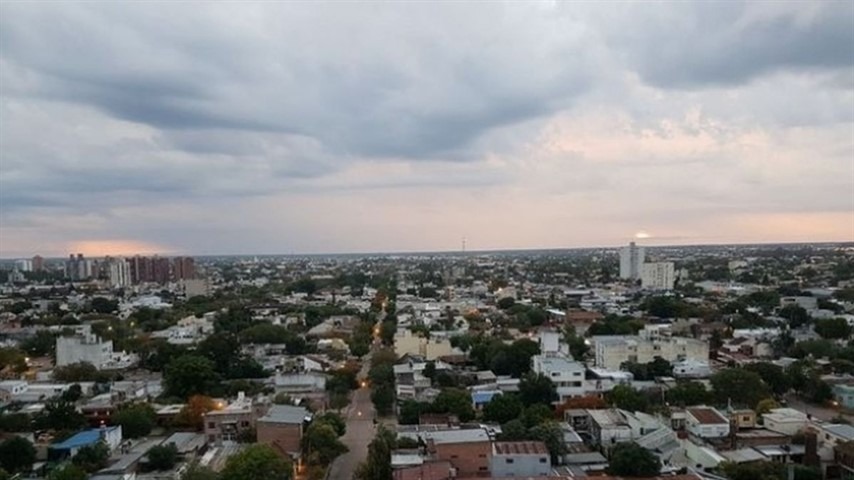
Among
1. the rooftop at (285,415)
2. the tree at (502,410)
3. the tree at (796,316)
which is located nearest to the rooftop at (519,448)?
the tree at (502,410)

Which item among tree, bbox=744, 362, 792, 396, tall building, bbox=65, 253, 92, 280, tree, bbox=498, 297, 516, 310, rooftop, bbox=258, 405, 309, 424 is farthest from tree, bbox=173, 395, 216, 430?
tall building, bbox=65, 253, 92, 280

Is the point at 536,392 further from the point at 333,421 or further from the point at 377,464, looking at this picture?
the point at 377,464

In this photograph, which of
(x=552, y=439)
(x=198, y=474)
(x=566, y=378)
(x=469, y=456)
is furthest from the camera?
(x=566, y=378)

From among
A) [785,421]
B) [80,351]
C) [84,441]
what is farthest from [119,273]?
[785,421]

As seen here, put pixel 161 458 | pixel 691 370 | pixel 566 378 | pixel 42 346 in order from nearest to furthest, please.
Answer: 1. pixel 161 458
2. pixel 566 378
3. pixel 691 370
4. pixel 42 346

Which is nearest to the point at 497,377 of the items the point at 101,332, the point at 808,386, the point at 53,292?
the point at 808,386

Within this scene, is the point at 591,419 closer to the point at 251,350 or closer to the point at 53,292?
the point at 251,350
